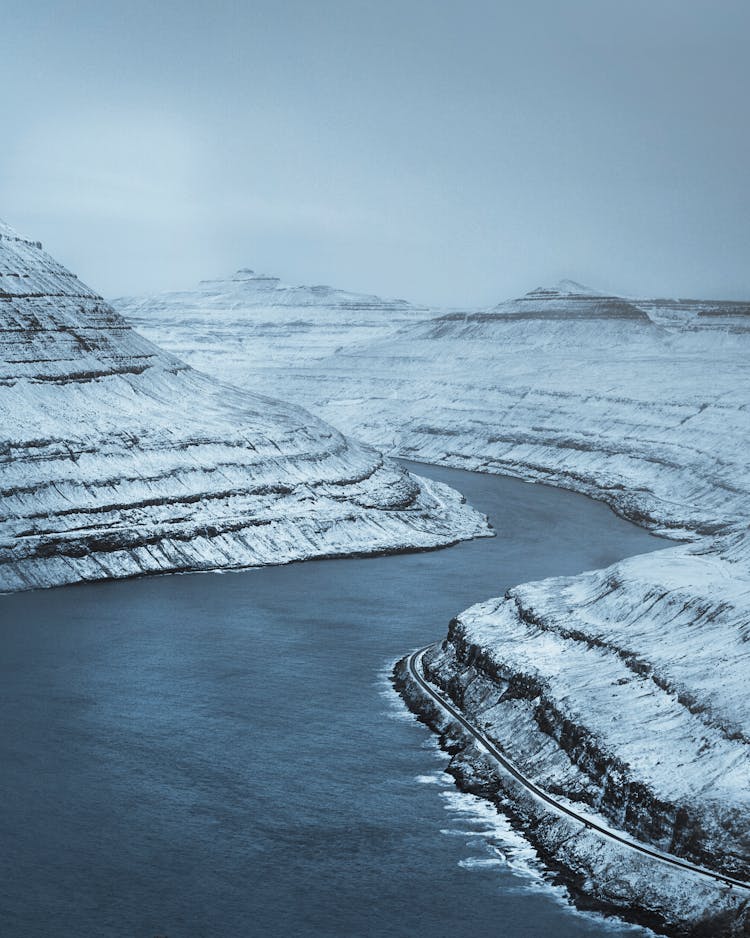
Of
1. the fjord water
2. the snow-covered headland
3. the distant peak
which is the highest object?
the distant peak

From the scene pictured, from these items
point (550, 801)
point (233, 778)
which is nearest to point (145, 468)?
point (233, 778)

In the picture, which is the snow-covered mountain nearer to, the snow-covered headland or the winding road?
the snow-covered headland

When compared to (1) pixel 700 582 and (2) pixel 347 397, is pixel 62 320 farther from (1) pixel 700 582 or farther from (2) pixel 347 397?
(2) pixel 347 397

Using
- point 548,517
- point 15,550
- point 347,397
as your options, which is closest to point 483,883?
point 15,550

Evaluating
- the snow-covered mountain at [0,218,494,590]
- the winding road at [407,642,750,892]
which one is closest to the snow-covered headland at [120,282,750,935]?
the winding road at [407,642,750,892]

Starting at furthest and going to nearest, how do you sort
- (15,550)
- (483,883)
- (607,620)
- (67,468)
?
(67,468) < (15,550) < (607,620) < (483,883)

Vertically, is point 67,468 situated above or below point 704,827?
above

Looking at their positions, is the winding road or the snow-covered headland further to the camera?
Result: the snow-covered headland

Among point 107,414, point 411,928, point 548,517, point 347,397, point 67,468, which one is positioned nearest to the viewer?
point 411,928
